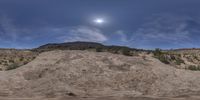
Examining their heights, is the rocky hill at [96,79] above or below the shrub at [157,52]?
below

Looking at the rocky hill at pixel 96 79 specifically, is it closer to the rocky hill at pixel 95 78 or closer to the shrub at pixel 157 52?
the rocky hill at pixel 95 78

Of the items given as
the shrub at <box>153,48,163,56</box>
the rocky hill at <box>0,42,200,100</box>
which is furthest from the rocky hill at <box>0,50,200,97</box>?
the shrub at <box>153,48,163,56</box>

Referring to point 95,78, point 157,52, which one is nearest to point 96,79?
point 95,78

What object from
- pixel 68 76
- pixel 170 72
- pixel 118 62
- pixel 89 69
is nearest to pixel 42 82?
pixel 68 76

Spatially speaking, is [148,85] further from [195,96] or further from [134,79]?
[195,96]

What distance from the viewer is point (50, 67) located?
50.9 ft

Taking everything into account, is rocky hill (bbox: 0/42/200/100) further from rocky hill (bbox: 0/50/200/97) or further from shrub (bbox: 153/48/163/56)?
shrub (bbox: 153/48/163/56)

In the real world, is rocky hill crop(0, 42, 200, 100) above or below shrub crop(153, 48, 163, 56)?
below

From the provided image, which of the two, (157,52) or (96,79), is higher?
(157,52)

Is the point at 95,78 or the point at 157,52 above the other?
the point at 157,52

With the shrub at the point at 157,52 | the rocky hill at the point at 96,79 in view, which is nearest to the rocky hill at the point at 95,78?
the rocky hill at the point at 96,79

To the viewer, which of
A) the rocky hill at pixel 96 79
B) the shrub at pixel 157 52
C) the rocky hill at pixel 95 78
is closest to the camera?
the rocky hill at pixel 96 79

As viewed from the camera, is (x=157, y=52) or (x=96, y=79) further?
(x=157, y=52)

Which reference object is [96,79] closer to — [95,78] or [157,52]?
[95,78]
